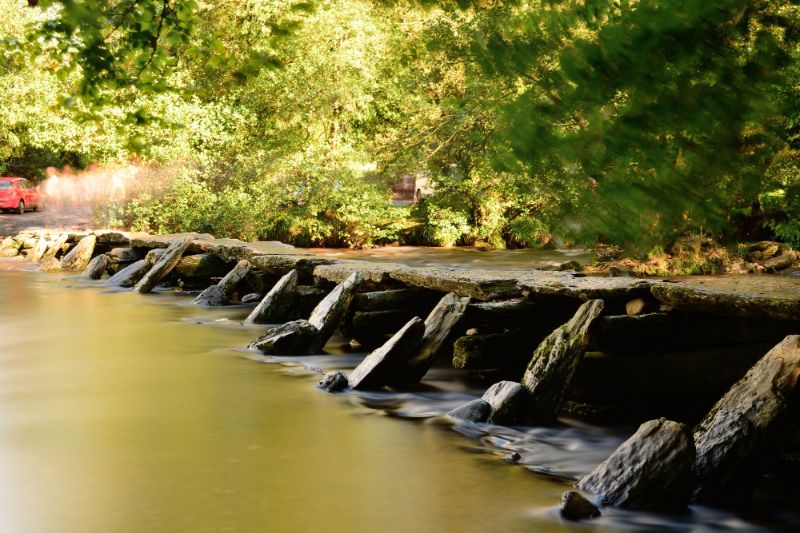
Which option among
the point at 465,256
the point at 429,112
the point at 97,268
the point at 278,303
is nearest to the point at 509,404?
the point at 278,303

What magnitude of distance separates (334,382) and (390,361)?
643 mm

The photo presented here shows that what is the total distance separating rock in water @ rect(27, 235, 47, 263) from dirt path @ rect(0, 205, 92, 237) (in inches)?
158

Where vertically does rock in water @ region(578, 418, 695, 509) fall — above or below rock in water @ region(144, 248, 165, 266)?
below

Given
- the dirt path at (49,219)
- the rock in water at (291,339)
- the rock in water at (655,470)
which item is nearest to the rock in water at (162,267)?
the rock in water at (291,339)

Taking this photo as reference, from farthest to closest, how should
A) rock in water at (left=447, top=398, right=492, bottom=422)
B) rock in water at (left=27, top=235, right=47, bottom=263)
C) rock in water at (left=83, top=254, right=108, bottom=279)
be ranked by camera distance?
rock in water at (left=27, top=235, right=47, bottom=263), rock in water at (left=83, top=254, right=108, bottom=279), rock in water at (left=447, top=398, right=492, bottom=422)

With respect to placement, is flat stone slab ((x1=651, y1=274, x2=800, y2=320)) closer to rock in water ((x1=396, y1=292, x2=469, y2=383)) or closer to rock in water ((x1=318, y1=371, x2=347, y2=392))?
rock in water ((x1=396, y1=292, x2=469, y2=383))

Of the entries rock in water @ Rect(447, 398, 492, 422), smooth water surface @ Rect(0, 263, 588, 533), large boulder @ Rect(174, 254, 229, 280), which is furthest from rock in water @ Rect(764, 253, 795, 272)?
rock in water @ Rect(447, 398, 492, 422)

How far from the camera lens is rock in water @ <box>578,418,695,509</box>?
5.48m

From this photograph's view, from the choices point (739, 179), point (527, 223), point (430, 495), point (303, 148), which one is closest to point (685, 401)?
point (430, 495)

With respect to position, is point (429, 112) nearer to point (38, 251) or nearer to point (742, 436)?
point (38, 251)

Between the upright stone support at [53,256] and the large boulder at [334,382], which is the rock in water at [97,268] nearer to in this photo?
the upright stone support at [53,256]

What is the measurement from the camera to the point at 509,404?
750cm

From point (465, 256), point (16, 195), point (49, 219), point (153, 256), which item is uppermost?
point (16, 195)

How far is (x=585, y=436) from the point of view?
7430 millimetres
